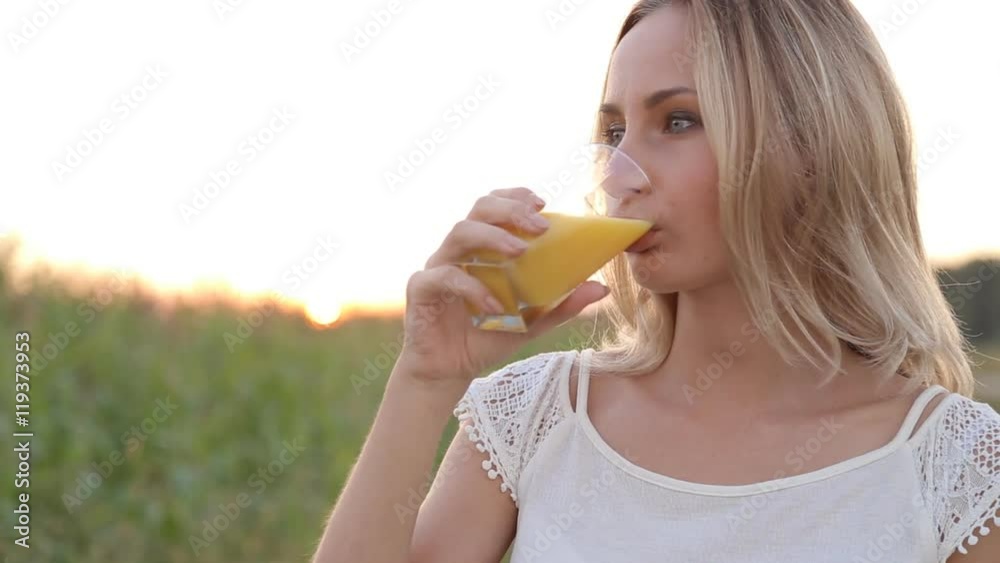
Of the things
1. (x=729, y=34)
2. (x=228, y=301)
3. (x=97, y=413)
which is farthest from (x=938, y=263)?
(x=228, y=301)

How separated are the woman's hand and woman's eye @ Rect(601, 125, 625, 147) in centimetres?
40

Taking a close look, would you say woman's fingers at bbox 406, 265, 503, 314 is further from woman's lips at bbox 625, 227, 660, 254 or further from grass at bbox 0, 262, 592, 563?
grass at bbox 0, 262, 592, 563

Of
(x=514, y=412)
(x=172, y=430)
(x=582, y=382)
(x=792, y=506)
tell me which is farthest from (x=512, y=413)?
(x=172, y=430)

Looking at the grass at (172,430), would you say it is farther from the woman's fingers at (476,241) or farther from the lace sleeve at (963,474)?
the lace sleeve at (963,474)

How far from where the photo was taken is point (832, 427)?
2008 millimetres

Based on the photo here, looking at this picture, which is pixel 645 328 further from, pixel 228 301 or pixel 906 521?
pixel 228 301

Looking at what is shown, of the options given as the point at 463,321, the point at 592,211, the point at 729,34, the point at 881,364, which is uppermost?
the point at 729,34

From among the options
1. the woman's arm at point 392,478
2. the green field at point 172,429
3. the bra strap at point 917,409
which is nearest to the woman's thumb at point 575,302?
the woman's arm at point 392,478

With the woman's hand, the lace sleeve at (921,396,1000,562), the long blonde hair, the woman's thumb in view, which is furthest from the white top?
the woman's thumb

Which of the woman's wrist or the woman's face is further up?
the woman's face

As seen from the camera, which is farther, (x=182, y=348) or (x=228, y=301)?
(x=228, y=301)

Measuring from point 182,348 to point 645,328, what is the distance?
3.97 meters

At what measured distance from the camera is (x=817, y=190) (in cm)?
200

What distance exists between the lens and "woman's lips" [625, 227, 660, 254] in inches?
72.9
